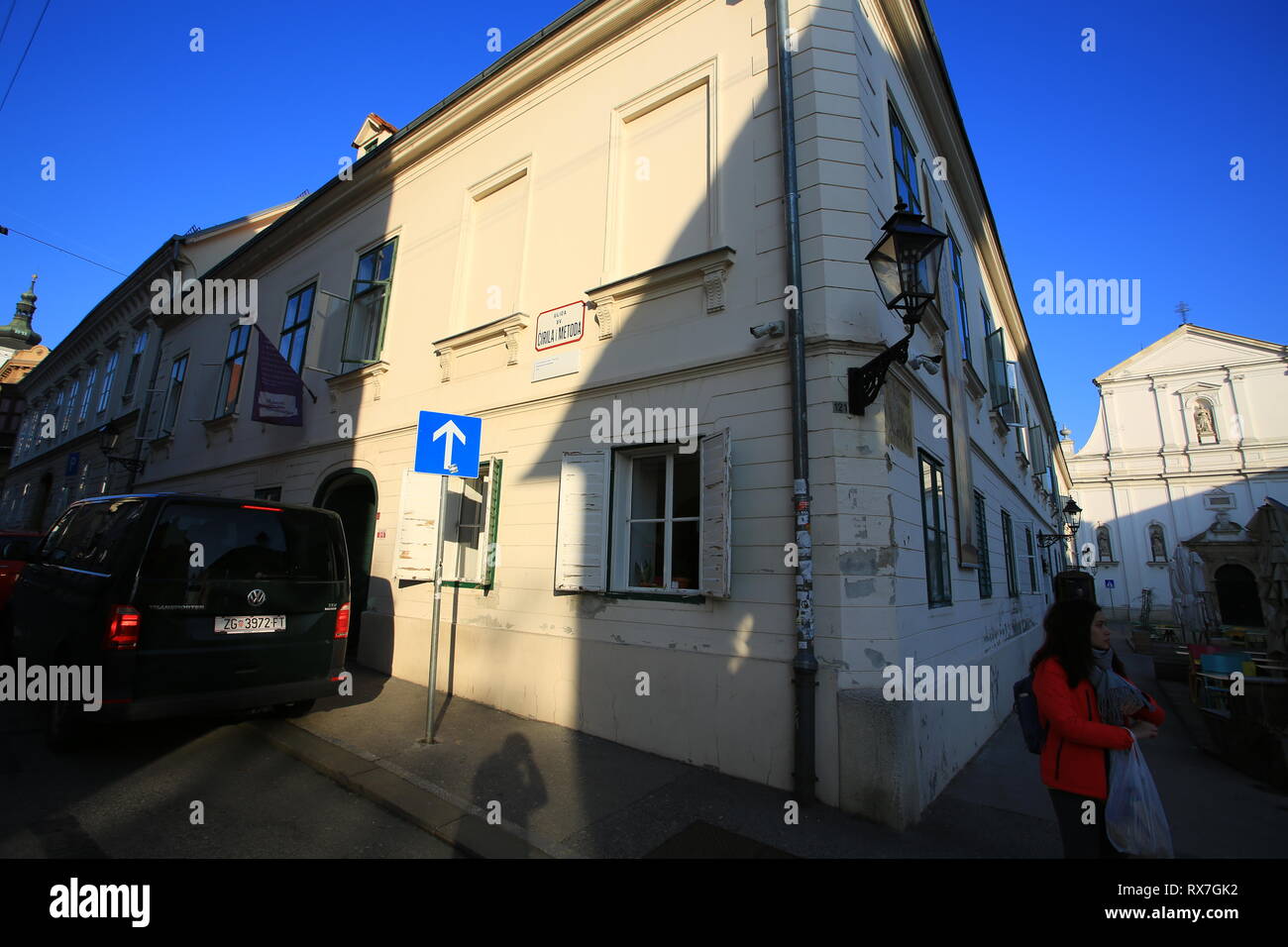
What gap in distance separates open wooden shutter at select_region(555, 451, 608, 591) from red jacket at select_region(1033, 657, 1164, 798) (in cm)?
383

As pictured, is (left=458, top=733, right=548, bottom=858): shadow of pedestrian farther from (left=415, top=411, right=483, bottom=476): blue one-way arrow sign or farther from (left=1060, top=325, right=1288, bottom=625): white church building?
(left=1060, top=325, right=1288, bottom=625): white church building

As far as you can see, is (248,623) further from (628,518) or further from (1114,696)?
(1114,696)

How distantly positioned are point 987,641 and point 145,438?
20113mm

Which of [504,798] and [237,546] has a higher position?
[237,546]

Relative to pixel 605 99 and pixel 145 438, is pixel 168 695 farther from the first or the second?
pixel 145 438

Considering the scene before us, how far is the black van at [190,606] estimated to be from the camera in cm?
422

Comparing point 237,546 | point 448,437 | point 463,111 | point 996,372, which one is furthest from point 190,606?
point 996,372

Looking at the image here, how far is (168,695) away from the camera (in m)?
4.31

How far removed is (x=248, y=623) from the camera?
4.74m

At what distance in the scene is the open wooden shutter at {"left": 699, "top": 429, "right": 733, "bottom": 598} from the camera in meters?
4.98


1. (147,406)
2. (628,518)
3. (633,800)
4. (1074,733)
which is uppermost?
(147,406)

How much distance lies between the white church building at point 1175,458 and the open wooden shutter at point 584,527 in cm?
3660

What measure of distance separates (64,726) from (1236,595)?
43643mm
